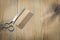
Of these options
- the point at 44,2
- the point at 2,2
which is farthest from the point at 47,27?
the point at 2,2

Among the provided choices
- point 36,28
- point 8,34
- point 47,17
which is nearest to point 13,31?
point 8,34

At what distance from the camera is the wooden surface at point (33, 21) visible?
1.20 m

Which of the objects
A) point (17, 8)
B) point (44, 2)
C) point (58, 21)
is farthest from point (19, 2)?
point (58, 21)

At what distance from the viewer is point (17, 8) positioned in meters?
1.22

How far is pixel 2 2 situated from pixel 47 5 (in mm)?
365

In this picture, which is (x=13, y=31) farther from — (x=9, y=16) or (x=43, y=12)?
(x=43, y=12)

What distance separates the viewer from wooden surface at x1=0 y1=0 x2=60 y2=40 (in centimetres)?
120

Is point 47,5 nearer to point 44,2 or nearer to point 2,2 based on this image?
point 44,2

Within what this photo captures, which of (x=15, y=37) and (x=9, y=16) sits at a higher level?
(x=9, y=16)

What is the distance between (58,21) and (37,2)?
225 millimetres

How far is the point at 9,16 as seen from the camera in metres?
1.22

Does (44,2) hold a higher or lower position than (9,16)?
higher

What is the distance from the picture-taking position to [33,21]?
1213 millimetres

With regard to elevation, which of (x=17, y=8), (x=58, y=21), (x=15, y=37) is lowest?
(x=15, y=37)
